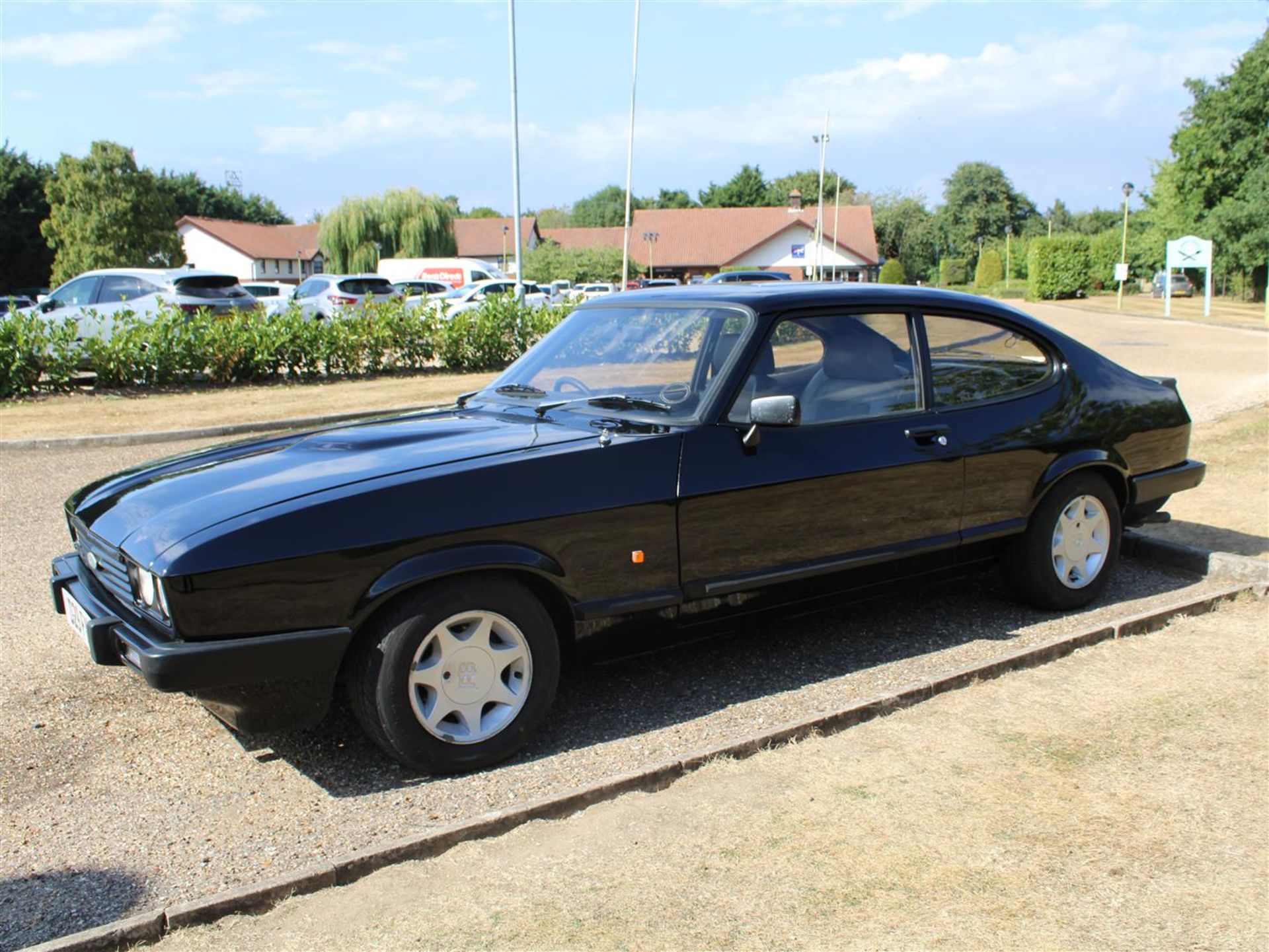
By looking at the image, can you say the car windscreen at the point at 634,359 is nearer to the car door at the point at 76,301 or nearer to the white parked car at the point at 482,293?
the car door at the point at 76,301

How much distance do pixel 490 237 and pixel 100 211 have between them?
142 ft

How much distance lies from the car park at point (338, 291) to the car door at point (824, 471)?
2348cm

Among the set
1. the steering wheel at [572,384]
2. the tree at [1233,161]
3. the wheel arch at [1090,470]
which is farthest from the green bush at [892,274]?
the steering wheel at [572,384]

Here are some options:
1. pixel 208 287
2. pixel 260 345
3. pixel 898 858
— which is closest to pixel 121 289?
pixel 208 287

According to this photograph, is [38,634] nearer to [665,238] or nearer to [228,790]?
[228,790]

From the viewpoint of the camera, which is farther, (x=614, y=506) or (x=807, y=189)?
(x=807, y=189)

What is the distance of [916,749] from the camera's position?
403cm

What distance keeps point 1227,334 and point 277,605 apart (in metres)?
30.7

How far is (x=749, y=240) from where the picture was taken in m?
82.4

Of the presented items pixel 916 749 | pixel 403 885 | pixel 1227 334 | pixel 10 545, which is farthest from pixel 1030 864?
pixel 1227 334

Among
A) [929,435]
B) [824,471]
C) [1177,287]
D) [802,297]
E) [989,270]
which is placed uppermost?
[989,270]

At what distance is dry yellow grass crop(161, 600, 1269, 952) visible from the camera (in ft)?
9.60

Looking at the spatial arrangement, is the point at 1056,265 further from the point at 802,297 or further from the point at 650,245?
the point at 802,297

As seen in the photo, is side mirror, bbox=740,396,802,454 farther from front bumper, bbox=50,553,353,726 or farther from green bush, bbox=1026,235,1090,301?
green bush, bbox=1026,235,1090,301
